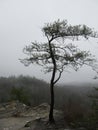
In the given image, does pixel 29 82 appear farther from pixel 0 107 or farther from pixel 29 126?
pixel 29 126

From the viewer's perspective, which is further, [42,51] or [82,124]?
[42,51]

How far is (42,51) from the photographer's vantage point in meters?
15.5

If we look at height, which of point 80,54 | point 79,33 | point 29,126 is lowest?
point 29,126

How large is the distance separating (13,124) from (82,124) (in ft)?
21.3

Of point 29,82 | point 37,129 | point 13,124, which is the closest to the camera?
point 37,129

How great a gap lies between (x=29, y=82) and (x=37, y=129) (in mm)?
59326

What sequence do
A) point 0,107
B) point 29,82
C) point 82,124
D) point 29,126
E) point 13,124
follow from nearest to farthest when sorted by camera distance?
point 82,124
point 29,126
point 13,124
point 0,107
point 29,82

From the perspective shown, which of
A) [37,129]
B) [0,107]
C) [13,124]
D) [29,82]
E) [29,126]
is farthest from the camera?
[29,82]

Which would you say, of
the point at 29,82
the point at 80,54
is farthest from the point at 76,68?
the point at 29,82

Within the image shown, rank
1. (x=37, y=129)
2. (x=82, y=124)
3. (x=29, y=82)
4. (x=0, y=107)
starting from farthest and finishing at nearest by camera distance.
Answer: (x=29, y=82) < (x=0, y=107) < (x=37, y=129) < (x=82, y=124)

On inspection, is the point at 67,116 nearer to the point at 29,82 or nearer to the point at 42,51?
the point at 42,51

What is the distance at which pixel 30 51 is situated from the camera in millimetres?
15656

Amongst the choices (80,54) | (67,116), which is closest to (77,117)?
(67,116)

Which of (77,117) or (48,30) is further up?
(48,30)
